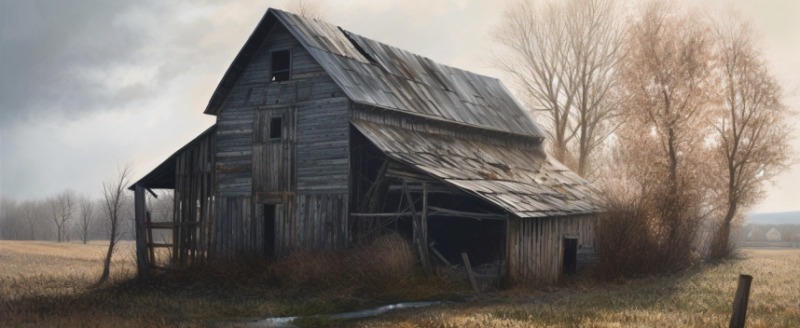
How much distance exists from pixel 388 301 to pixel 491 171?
→ 9.08 metres

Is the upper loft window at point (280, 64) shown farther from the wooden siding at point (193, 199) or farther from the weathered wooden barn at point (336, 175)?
the wooden siding at point (193, 199)

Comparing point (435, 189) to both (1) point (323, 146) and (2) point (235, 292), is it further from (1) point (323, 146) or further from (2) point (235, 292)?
(2) point (235, 292)

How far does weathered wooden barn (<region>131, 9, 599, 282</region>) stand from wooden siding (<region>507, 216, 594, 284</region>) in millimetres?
54

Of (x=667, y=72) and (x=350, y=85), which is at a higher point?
(x=667, y=72)

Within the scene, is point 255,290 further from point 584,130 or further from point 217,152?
point 584,130

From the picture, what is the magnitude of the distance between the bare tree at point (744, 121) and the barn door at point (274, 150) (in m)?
25.3

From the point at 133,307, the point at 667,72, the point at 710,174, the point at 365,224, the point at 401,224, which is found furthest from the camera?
the point at 710,174

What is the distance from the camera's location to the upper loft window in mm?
26938

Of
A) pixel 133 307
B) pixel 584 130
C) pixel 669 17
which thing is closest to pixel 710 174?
pixel 584 130

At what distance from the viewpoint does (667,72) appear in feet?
129

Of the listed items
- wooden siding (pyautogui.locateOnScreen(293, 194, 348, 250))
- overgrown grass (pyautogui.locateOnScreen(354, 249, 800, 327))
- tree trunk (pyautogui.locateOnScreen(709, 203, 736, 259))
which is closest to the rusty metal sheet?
wooden siding (pyautogui.locateOnScreen(293, 194, 348, 250))

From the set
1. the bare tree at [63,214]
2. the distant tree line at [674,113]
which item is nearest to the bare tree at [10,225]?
the bare tree at [63,214]

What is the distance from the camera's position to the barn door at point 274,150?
25.9m

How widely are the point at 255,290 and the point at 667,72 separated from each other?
2463cm
